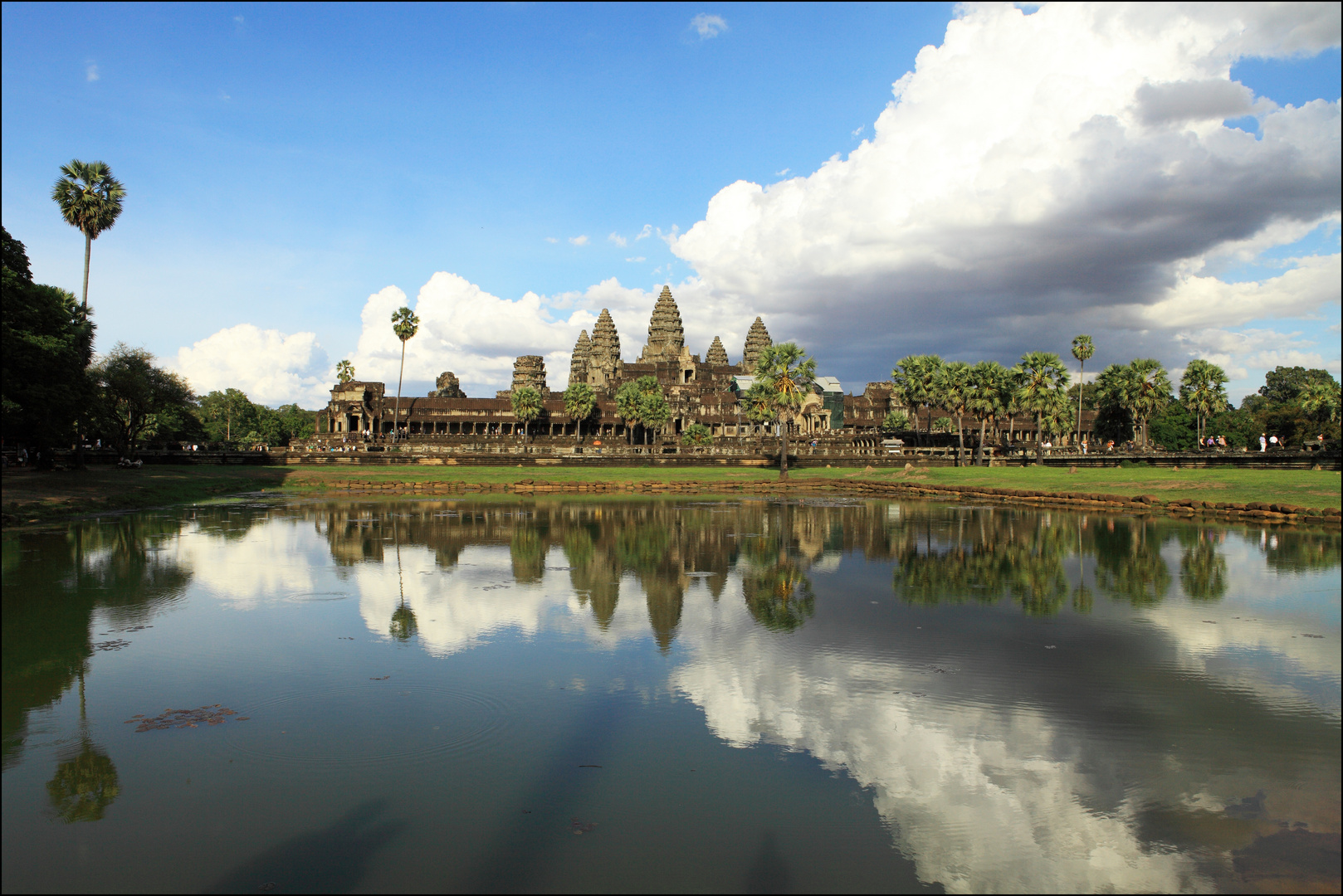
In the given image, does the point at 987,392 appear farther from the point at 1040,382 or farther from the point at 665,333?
the point at 665,333

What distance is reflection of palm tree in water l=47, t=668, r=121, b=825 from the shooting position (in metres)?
6.43

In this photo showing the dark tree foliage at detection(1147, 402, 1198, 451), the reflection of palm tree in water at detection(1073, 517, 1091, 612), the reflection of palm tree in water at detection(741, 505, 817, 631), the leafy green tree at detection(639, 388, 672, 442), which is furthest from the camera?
the leafy green tree at detection(639, 388, 672, 442)

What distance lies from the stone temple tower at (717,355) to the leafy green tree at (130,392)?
103m

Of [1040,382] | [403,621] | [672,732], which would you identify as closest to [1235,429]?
[1040,382]

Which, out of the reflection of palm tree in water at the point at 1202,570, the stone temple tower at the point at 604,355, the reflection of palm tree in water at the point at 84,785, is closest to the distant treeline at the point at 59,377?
the reflection of palm tree in water at the point at 84,785

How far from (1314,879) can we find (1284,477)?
36.1m

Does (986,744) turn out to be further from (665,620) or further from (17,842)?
(17,842)

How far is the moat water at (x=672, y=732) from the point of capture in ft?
19.3

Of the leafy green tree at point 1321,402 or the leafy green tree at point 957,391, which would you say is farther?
the leafy green tree at point 1321,402

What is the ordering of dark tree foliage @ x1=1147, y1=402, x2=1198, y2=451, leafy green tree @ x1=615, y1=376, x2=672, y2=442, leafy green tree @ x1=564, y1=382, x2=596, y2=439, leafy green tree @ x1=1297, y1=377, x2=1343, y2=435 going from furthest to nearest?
leafy green tree @ x1=615, y1=376, x2=672, y2=442, leafy green tree @ x1=564, y1=382, x2=596, y2=439, dark tree foliage @ x1=1147, y1=402, x2=1198, y2=451, leafy green tree @ x1=1297, y1=377, x2=1343, y2=435

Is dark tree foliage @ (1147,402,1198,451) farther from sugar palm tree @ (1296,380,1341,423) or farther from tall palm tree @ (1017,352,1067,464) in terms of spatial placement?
tall palm tree @ (1017,352,1067,464)

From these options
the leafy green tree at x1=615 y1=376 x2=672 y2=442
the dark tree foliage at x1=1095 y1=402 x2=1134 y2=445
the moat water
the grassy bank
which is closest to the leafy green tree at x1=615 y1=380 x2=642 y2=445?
the leafy green tree at x1=615 y1=376 x2=672 y2=442

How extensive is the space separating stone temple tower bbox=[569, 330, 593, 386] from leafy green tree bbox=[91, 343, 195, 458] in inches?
3385

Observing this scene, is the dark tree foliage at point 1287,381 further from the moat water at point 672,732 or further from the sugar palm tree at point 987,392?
the moat water at point 672,732
